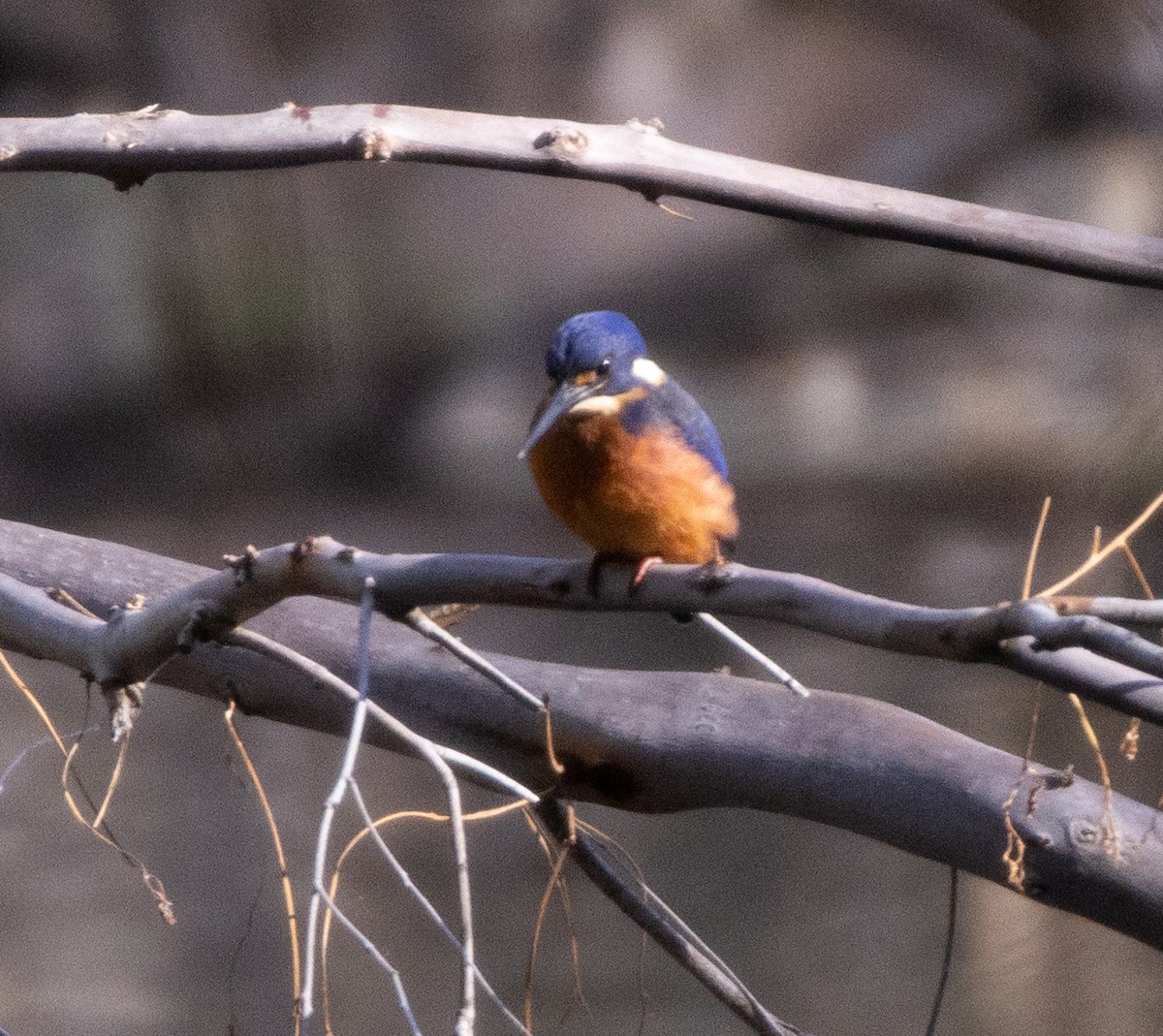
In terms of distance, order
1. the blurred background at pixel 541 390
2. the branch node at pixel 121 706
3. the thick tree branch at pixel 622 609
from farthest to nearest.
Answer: the blurred background at pixel 541 390, the branch node at pixel 121 706, the thick tree branch at pixel 622 609

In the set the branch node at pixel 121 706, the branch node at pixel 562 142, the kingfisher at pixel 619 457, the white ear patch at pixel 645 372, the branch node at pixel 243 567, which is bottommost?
the branch node at pixel 121 706

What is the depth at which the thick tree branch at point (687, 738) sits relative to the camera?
89 centimetres

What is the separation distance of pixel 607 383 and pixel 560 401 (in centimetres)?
5

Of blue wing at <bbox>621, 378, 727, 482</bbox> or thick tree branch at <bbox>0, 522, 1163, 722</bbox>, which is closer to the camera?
thick tree branch at <bbox>0, 522, 1163, 722</bbox>

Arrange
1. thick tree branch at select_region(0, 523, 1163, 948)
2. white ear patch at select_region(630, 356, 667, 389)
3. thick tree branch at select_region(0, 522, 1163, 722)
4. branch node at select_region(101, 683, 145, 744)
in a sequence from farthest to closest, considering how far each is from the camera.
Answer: white ear patch at select_region(630, 356, 667, 389) < branch node at select_region(101, 683, 145, 744) < thick tree branch at select_region(0, 523, 1163, 948) < thick tree branch at select_region(0, 522, 1163, 722)

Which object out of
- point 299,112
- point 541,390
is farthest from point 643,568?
point 541,390

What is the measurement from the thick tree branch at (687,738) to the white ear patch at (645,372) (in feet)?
0.82

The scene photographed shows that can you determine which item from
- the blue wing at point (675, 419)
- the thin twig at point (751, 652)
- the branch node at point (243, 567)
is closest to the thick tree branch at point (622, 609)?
the branch node at point (243, 567)

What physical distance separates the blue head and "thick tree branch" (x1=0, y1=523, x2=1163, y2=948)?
21cm

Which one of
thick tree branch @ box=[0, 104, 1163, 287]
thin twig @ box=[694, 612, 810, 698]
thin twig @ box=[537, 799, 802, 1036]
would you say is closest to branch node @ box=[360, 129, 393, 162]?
thick tree branch @ box=[0, 104, 1163, 287]

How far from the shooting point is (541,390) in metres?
2.12

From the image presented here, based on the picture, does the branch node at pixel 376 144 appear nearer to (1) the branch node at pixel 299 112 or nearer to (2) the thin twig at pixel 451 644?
(1) the branch node at pixel 299 112

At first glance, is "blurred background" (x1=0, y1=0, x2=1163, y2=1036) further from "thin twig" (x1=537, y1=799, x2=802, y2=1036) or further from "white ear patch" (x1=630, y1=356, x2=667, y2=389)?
"thin twig" (x1=537, y1=799, x2=802, y2=1036)

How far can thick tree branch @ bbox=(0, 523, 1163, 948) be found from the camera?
895 millimetres
